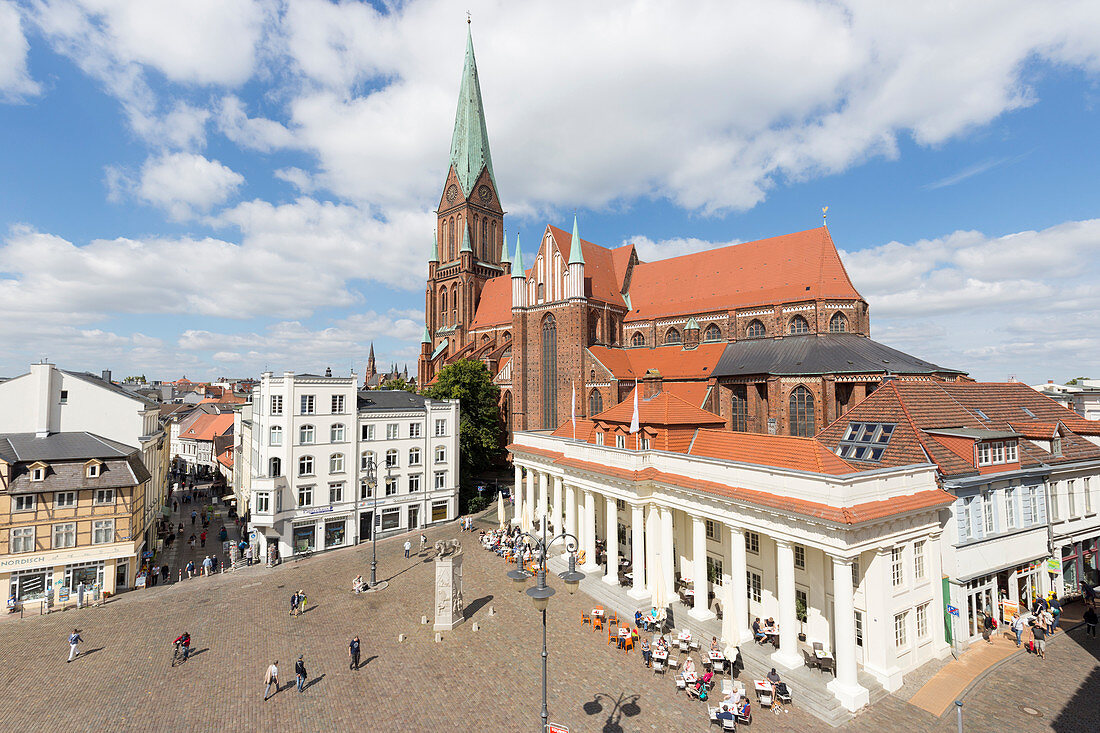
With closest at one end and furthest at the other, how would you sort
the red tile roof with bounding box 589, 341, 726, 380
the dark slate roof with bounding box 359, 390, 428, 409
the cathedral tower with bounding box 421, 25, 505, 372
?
the dark slate roof with bounding box 359, 390, 428, 409
the red tile roof with bounding box 589, 341, 726, 380
the cathedral tower with bounding box 421, 25, 505, 372

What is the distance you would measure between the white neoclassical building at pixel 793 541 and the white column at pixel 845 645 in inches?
1.3

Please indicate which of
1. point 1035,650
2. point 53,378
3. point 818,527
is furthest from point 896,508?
point 53,378

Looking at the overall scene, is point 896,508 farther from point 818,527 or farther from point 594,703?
point 594,703

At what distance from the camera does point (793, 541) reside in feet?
54.4

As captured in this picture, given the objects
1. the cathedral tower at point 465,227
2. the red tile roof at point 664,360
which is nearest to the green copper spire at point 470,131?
the cathedral tower at point 465,227

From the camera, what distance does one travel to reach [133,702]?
1636 cm

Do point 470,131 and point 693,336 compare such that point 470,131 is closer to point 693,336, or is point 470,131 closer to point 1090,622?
point 693,336

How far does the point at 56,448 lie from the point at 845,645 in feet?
127

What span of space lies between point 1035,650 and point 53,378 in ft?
168

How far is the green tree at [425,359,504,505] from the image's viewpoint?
151 feet

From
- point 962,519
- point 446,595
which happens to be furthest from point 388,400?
point 962,519

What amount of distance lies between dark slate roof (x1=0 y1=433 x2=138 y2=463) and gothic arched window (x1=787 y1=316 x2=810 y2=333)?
49506mm

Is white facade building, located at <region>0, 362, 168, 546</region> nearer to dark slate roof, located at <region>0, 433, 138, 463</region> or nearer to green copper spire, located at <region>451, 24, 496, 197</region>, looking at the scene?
dark slate roof, located at <region>0, 433, 138, 463</region>

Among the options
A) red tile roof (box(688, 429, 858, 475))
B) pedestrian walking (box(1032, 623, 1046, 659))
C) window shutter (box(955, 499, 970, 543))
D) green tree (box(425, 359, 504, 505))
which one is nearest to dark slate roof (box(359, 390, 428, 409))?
green tree (box(425, 359, 504, 505))
